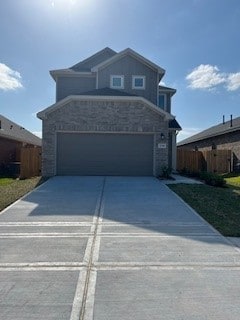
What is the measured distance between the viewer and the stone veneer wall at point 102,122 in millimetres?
16656

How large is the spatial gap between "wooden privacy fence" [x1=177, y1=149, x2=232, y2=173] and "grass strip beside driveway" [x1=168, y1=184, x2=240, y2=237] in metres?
9.47

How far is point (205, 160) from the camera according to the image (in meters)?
23.5

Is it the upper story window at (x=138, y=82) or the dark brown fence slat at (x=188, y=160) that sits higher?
the upper story window at (x=138, y=82)

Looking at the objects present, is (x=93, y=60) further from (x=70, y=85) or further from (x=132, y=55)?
(x=132, y=55)

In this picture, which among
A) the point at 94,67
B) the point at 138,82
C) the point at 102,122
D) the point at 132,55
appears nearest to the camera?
the point at 102,122

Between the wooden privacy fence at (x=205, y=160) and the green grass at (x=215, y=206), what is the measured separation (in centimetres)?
947

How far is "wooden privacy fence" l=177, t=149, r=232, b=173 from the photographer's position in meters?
23.0

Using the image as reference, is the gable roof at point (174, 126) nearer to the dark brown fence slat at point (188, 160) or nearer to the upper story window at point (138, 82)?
the dark brown fence slat at point (188, 160)

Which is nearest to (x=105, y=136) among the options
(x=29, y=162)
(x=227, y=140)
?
(x=29, y=162)

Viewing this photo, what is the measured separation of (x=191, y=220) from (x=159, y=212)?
1098mm

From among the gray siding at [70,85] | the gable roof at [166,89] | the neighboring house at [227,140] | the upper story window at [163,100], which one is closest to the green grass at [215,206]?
the upper story window at [163,100]

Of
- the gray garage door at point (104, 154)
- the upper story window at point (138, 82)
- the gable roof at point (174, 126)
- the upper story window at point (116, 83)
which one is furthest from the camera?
the gable roof at point (174, 126)

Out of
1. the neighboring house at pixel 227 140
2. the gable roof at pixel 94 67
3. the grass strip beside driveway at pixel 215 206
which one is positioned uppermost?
the gable roof at pixel 94 67

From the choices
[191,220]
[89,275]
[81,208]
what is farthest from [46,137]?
[89,275]
